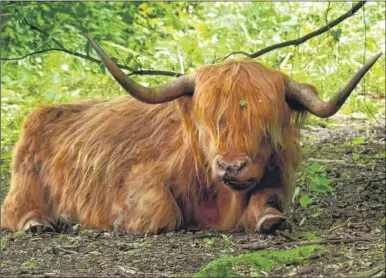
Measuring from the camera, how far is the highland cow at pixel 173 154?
484cm

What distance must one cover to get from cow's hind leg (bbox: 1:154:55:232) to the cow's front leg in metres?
1.26

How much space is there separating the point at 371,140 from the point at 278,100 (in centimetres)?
309

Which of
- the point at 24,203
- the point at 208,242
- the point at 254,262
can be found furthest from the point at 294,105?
the point at 24,203

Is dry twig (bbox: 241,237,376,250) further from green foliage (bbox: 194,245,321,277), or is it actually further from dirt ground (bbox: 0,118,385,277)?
green foliage (bbox: 194,245,321,277)

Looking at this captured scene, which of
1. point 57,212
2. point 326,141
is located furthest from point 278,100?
point 326,141

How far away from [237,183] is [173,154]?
88 centimetres

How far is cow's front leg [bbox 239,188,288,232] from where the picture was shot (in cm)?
492

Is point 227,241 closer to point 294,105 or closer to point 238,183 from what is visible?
point 238,183

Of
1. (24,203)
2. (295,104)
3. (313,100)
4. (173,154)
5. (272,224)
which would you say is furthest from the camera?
(24,203)

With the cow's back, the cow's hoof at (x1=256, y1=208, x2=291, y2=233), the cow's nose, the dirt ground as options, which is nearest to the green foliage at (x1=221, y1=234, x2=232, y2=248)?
the dirt ground

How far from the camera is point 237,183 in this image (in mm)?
4703

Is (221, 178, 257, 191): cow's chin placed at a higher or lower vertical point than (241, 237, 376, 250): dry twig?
higher

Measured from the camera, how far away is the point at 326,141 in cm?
800

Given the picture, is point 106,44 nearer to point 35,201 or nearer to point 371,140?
point 371,140
